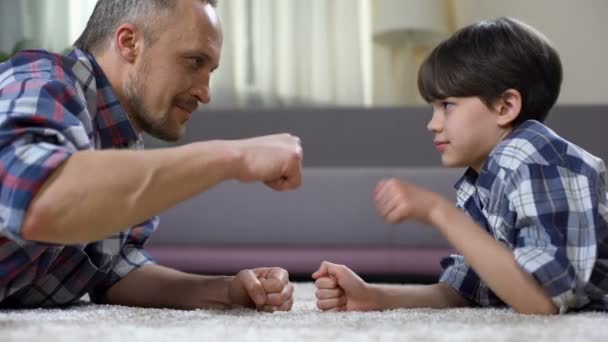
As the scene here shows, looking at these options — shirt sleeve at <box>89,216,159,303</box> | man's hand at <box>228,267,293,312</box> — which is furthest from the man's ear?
man's hand at <box>228,267,293,312</box>

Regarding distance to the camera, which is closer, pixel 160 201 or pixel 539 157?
pixel 160 201

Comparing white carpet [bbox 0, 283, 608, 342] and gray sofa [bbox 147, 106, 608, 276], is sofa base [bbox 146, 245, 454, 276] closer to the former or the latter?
gray sofa [bbox 147, 106, 608, 276]

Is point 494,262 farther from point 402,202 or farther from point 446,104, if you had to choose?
point 446,104

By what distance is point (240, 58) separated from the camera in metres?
3.11

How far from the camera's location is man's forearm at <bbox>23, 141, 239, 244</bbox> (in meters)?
0.84

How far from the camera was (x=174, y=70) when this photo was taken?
132 centimetres

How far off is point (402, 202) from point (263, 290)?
29cm

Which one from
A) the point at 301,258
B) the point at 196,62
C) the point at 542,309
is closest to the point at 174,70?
the point at 196,62

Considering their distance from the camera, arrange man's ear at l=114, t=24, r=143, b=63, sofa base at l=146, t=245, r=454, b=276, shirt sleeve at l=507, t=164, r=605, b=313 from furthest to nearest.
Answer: sofa base at l=146, t=245, r=454, b=276
man's ear at l=114, t=24, r=143, b=63
shirt sleeve at l=507, t=164, r=605, b=313

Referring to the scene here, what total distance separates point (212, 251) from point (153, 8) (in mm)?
1104

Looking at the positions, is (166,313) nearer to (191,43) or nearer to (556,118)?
(191,43)

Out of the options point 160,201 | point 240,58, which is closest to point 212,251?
point 240,58

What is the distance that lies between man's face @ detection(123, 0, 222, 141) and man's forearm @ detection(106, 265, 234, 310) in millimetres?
254

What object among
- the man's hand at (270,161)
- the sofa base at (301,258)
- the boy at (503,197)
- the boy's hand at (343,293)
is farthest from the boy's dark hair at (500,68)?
the sofa base at (301,258)
